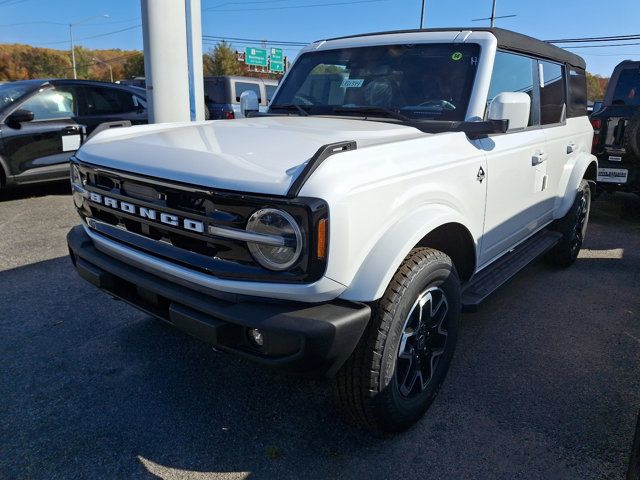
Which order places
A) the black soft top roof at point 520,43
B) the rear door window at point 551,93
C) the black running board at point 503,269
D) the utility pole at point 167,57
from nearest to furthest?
1. the black running board at point 503,269
2. the black soft top roof at point 520,43
3. the rear door window at point 551,93
4. the utility pole at point 167,57

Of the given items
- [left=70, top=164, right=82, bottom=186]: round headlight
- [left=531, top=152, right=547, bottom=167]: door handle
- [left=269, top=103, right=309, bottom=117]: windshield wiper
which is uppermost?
[left=269, top=103, right=309, bottom=117]: windshield wiper

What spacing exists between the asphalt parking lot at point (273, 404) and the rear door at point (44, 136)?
3.33m

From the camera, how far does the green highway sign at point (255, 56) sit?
41.7 metres

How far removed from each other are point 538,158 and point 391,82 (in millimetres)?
1189

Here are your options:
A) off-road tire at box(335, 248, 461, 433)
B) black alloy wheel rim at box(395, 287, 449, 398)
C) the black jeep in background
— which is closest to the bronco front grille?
off-road tire at box(335, 248, 461, 433)

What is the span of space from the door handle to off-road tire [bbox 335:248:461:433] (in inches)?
57.1

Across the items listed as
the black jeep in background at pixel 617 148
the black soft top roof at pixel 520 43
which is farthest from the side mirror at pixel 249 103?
the black jeep in background at pixel 617 148

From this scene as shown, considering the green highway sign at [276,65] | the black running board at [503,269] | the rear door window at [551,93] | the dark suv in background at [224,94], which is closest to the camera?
the black running board at [503,269]

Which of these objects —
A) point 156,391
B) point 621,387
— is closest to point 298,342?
point 156,391

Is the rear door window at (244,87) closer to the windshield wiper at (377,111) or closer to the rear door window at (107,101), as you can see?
the rear door window at (107,101)

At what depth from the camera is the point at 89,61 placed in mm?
80875

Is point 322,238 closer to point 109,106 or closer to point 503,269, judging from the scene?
point 503,269

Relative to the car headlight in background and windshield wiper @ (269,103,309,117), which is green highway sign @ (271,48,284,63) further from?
the car headlight in background

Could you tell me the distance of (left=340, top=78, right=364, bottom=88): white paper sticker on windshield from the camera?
3.38 metres
